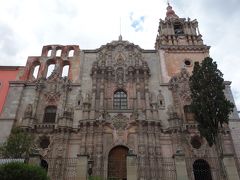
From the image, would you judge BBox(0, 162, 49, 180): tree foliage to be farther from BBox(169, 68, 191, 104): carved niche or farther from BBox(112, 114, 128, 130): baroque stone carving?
BBox(169, 68, 191, 104): carved niche

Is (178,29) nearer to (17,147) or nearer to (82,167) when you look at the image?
(82,167)

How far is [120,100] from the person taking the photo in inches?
1056

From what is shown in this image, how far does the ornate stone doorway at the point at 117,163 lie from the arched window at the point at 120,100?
4.16m

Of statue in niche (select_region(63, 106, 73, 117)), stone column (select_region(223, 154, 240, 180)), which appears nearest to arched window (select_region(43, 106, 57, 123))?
statue in niche (select_region(63, 106, 73, 117))

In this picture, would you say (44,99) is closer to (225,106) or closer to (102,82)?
(102,82)

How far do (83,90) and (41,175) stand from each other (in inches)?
545

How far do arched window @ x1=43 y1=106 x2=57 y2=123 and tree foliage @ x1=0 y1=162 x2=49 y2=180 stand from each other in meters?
11.7

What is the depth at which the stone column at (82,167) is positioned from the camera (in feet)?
55.6

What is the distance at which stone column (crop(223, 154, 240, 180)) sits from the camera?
18.2 metres

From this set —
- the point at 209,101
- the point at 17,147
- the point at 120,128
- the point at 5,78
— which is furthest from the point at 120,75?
the point at 17,147

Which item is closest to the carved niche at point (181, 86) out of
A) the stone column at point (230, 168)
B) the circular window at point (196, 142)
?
the circular window at point (196, 142)

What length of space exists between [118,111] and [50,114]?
602cm

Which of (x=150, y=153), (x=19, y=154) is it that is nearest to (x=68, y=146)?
(x=19, y=154)

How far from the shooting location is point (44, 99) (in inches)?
1048
